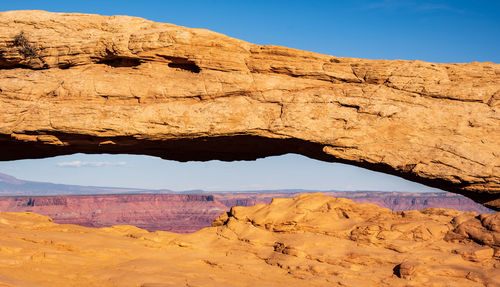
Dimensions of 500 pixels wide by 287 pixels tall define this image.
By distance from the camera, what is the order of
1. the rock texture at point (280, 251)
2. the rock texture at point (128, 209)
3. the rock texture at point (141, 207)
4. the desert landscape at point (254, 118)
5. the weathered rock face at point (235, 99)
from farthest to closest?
the rock texture at point (141, 207) < the rock texture at point (128, 209) < the weathered rock face at point (235, 99) < the desert landscape at point (254, 118) < the rock texture at point (280, 251)

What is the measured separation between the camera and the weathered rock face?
16.0m

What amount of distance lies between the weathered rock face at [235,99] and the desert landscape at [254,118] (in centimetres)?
4

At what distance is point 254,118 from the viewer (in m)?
16.3

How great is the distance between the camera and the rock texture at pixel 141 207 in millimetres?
89188

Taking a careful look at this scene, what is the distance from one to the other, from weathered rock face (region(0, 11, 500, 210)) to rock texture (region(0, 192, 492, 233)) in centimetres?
6803

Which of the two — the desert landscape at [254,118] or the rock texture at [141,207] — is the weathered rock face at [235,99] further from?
the rock texture at [141,207]

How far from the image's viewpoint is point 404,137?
16141mm

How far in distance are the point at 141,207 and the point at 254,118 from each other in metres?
92.9

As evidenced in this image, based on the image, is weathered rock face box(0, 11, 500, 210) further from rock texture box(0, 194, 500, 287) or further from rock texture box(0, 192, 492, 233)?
rock texture box(0, 192, 492, 233)

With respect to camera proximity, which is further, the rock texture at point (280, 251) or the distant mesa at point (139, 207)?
the distant mesa at point (139, 207)

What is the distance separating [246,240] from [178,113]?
514 cm

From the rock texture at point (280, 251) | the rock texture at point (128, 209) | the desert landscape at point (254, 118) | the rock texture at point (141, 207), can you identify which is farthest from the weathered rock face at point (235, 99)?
the rock texture at point (128, 209)

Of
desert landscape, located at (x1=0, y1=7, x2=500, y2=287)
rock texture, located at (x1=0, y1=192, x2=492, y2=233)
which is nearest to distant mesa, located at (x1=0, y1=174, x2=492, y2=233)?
rock texture, located at (x1=0, y1=192, x2=492, y2=233)

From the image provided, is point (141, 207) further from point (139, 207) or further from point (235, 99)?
point (235, 99)
